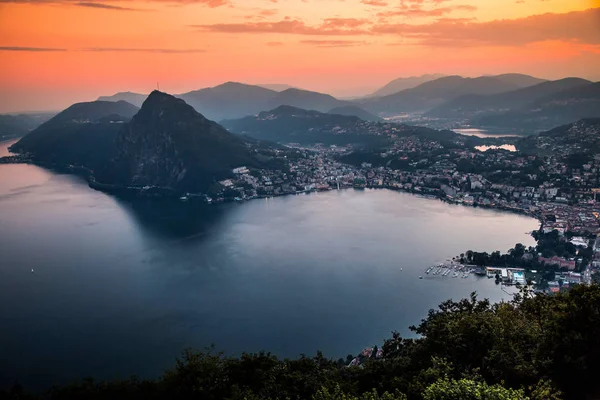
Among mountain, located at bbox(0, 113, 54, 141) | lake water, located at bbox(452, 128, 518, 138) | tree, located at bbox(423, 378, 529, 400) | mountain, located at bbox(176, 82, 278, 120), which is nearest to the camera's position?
tree, located at bbox(423, 378, 529, 400)

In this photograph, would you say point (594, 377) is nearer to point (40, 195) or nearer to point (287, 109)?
point (40, 195)

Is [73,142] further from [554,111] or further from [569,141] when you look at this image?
[554,111]

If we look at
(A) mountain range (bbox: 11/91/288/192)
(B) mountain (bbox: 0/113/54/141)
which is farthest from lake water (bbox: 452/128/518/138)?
(B) mountain (bbox: 0/113/54/141)

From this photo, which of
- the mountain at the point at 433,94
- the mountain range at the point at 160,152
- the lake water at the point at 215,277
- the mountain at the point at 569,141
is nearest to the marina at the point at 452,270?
the lake water at the point at 215,277

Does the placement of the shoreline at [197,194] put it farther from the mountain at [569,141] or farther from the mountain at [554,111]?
the mountain at [554,111]

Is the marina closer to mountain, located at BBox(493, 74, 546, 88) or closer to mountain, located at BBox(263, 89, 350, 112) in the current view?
mountain, located at BBox(263, 89, 350, 112)

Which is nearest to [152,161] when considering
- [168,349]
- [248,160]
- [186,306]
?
[248,160]
